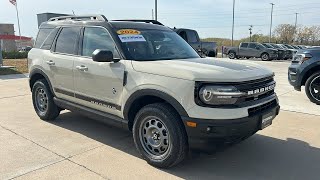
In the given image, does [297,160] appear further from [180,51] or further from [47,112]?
[47,112]

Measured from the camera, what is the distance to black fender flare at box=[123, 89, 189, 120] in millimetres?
3390

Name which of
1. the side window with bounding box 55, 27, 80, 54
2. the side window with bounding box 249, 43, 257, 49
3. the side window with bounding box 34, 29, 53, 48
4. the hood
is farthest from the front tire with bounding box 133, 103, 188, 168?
the side window with bounding box 249, 43, 257, 49

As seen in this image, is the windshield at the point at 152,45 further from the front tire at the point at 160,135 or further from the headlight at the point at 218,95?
the headlight at the point at 218,95

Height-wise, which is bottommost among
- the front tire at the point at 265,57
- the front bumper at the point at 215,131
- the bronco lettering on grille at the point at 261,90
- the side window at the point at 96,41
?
the front tire at the point at 265,57

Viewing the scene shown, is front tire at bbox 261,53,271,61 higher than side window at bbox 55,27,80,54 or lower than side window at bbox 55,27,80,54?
lower

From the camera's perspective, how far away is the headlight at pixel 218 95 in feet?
10.6

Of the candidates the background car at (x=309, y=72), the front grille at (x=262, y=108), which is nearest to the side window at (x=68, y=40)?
the front grille at (x=262, y=108)

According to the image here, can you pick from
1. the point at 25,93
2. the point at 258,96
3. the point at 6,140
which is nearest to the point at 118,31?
the point at 258,96

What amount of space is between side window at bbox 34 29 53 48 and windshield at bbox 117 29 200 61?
6.45 feet

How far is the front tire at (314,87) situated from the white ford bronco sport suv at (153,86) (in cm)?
377

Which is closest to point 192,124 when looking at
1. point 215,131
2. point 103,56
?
point 215,131

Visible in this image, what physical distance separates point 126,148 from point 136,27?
178cm

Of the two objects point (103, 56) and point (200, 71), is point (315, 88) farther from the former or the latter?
point (103, 56)

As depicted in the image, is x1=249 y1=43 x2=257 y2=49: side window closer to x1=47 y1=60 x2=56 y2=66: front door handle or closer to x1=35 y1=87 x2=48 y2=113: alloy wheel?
x1=35 y1=87 x2=48 y2=113: alloy wheel
